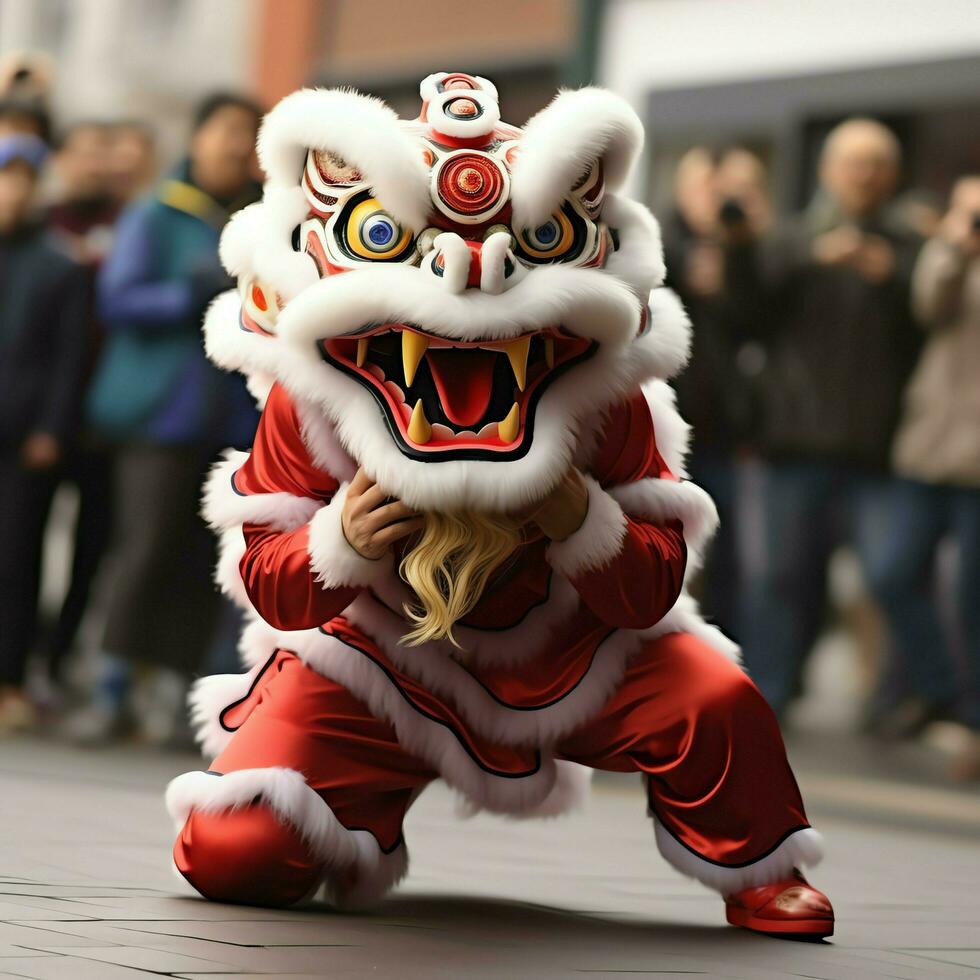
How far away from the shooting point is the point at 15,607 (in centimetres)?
755

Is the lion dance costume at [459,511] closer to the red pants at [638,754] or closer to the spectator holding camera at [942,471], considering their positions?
the red pants at [638,754]

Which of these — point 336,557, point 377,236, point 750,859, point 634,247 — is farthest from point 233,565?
point 750,859

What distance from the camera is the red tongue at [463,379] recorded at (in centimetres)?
373

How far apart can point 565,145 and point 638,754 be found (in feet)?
3.63

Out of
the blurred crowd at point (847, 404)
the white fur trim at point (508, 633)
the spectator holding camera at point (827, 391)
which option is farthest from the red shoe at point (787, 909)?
the spectator holding camera at point (827, 391)

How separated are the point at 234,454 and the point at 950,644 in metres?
4.18

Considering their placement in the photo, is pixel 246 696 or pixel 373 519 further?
pixel 246 696

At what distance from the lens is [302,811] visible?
382cm

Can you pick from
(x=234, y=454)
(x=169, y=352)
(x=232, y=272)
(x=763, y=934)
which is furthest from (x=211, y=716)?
(x=169, y=352)

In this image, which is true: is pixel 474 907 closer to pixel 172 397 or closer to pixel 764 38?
pixel 172 397

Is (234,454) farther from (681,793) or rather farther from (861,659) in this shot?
(861,659)

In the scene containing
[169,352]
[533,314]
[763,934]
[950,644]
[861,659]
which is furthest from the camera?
[861,659]

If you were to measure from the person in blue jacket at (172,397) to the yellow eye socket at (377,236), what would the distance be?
335cm

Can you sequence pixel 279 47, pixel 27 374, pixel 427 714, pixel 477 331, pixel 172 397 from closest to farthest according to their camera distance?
1. pixel 477 331
2. pixel 427 714
3. pixel 172 397
4. pixel 27 374
5. pixel 279 47
